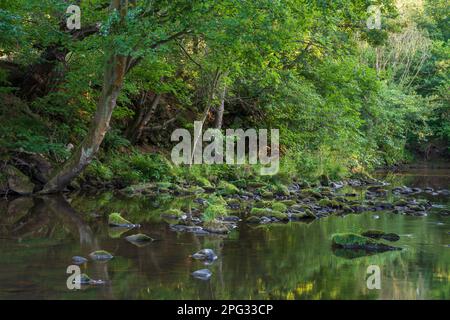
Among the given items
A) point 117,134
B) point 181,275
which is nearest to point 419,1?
point 117,134

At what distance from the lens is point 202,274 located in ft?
26.3

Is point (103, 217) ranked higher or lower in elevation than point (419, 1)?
lower

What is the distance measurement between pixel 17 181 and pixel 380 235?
403 inches

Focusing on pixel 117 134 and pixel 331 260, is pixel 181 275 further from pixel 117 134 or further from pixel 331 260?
pixel 117 134

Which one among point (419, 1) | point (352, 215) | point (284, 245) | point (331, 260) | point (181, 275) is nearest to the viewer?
point (181, 275)

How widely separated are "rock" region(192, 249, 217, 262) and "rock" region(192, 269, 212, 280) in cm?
88

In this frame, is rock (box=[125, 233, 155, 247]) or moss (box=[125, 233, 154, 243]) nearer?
rock (box=[125, 233, 155, 247])

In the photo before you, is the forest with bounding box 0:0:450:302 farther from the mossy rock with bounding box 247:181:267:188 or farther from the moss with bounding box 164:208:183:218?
the mossy rock with bounding box 247:181:267:188

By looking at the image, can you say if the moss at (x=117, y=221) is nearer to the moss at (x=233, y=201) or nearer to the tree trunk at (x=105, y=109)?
the tree trunk at (x=105, y=109)

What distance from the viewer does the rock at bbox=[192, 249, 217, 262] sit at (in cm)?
908

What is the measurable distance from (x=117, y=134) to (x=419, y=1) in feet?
113

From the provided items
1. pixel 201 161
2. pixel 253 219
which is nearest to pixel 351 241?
pixel 253 219

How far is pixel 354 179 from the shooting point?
91.1ft

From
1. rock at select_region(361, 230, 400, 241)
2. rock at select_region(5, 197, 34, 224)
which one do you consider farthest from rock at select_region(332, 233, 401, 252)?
rock at select_region(5, 197, 34, 224)
